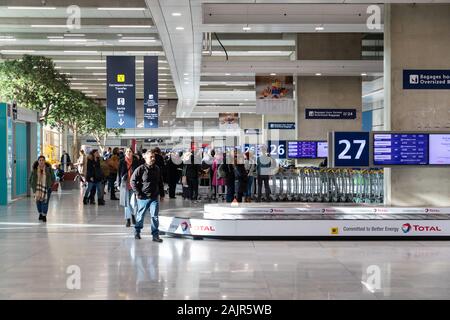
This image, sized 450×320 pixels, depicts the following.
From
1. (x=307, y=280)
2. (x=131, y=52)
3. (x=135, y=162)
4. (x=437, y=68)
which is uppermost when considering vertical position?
(x=131, y=52)

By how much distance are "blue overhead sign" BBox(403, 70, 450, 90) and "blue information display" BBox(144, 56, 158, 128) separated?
41.0 feet

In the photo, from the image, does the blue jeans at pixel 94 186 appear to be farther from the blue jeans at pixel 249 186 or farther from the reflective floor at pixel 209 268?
the reflective floor at pixel 209 268

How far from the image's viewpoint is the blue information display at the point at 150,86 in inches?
958

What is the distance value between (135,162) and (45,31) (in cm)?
1115

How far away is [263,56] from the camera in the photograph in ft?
98.4

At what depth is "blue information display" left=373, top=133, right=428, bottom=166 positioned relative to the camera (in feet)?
43.3

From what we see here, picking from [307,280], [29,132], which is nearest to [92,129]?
[29,132]

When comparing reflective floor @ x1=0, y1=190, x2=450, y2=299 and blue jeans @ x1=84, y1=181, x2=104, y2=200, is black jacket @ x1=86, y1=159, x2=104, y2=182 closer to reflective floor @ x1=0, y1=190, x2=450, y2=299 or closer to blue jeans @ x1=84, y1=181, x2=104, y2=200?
blue jeans @ x1=84, y1=181, x2=104, y2=200

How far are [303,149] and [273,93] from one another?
2344mm

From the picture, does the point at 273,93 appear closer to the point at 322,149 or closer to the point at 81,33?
the point at 322,149

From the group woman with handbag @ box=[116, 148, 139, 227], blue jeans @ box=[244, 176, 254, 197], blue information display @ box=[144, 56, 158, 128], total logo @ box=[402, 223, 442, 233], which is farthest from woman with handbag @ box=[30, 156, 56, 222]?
blue information display @ box=[144, 56, 158, 128]

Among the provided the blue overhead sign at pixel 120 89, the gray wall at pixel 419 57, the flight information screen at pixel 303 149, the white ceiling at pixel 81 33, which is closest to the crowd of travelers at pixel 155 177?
the blue overhead sign at pixel 120 89
